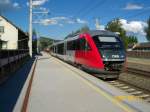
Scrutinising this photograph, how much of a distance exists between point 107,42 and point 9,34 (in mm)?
37742

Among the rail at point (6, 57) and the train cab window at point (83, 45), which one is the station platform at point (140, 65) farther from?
the rail at point (6, 57)

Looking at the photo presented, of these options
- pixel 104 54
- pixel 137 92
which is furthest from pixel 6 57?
pixel 137 92

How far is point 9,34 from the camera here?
5391 cm

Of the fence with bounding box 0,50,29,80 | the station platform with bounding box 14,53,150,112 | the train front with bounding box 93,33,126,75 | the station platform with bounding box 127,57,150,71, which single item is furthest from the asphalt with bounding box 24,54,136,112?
the station platform with bounding box 127,57,150,71

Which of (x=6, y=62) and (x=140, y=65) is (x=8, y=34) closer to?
(x=140, y=65)

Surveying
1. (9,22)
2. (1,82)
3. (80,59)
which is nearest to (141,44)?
(9,22)

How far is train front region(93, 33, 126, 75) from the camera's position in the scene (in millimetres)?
17281

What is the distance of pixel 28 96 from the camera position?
10180 mm

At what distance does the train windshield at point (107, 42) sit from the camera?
18081mm

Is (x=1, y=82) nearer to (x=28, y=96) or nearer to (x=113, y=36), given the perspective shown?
(x=28, y=96)

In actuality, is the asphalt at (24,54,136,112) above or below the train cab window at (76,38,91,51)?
below

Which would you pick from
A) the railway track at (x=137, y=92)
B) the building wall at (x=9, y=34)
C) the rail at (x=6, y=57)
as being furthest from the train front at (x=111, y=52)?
the building wall at (x=9, y=34)

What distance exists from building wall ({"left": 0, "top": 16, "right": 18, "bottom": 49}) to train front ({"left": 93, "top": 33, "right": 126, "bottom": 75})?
36.3 meters

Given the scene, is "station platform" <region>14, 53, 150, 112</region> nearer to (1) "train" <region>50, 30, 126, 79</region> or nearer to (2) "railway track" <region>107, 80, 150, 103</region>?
(2) "railway track" <region>107, 80, 150, 103</region>
